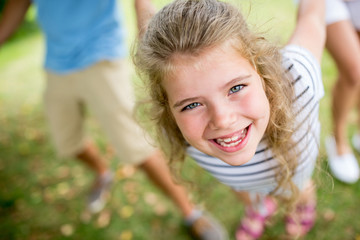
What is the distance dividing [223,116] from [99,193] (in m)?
2.29

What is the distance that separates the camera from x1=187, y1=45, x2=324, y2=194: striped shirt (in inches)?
60.6

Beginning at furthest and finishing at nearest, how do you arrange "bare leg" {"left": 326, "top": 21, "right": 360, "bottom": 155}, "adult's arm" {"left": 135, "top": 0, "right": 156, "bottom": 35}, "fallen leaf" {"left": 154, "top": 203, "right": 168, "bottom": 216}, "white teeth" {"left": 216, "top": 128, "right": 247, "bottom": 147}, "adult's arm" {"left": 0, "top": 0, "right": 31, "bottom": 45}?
"fallen leaf" {"left": 154, "top": 203, "right": 168, "bottom": 216} → "adult's arm" {"left": 0, "top": 0, "right": 31, "bottom": 45} → "bare leg" {"left": 326, "top": 21, "right": 360, "bottom": 155} → "adult's arm" {"left": 135, "top": 0, "right": 156, "bottom": 35} → "white teeth" {"left": 216, "top": 128, "right": 247, "bottom": 147}

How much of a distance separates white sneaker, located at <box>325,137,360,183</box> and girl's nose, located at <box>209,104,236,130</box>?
1948 mm

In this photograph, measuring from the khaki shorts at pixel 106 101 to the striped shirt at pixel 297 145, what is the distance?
2.37 feet

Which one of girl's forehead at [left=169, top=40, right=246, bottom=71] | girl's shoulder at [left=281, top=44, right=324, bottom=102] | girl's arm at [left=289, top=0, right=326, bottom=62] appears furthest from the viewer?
girl's arm at [left=289, top=0, right=326, bottom=62]

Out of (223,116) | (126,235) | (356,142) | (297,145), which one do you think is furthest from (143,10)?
(356,142)

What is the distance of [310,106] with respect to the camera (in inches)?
62.1

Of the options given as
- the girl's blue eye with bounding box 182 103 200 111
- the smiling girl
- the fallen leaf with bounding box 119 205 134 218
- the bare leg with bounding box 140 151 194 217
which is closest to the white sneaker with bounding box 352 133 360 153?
the smiling girl

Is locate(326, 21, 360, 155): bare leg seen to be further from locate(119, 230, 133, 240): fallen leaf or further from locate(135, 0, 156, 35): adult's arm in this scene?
locate(119, 230, 133, 240): fallen leaf

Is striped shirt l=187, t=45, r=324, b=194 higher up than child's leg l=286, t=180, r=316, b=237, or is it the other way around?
striped shirt l=187, t=45, r=324, b=194

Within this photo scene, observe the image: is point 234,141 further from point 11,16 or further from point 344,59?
point 11,16

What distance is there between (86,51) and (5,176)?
2302mm

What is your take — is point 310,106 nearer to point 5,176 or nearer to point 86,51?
point 86,51

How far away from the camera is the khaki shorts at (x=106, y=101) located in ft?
7.84
